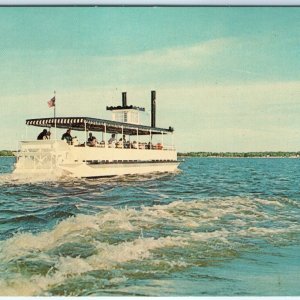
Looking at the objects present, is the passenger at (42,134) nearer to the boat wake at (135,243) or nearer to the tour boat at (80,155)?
the tour boat at (80,155)

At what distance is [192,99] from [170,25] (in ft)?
3.21

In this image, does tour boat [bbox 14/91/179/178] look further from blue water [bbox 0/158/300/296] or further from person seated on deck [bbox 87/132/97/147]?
blue water [bbox 0/158/300/296]

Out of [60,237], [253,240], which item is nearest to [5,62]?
[60,237]

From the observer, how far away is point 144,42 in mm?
5574

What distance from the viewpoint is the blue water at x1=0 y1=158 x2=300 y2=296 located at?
4.40 m

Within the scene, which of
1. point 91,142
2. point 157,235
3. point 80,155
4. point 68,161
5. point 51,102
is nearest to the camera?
point 157,235

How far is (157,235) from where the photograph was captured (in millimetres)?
5441

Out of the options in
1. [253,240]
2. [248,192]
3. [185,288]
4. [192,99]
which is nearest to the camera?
[185,288]

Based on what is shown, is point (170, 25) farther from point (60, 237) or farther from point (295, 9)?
point (60, 237)

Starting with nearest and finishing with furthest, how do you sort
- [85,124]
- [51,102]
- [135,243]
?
1. [135,243]
2. [51,102]
3. [85,124]

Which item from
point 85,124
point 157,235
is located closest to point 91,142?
point 85,124

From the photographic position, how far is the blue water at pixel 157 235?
4.40 meters

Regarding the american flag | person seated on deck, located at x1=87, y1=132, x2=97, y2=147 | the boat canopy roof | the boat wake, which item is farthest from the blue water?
person seated on deck, located at x1=87, y1=132, x2=97, y2=147

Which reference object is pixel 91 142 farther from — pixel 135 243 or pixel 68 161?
pixel 135 243
